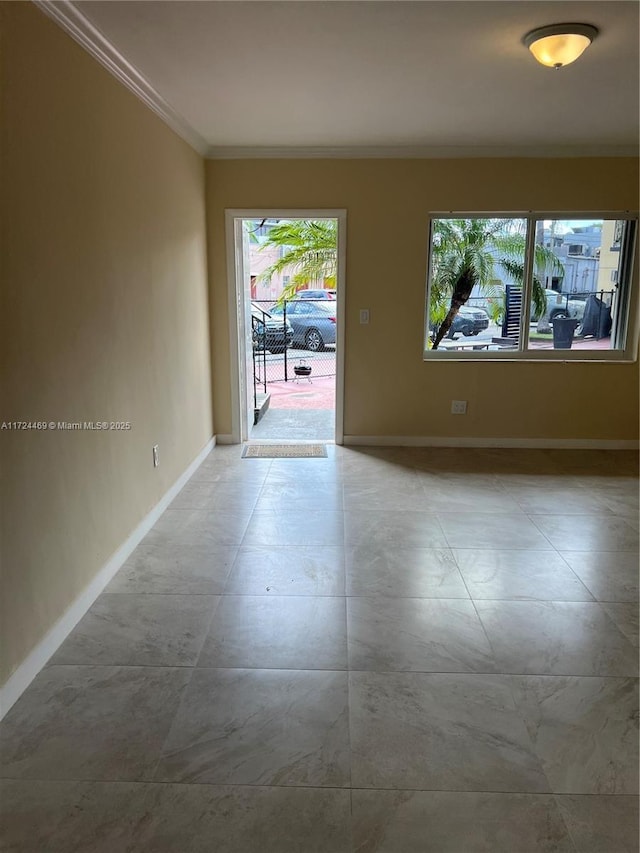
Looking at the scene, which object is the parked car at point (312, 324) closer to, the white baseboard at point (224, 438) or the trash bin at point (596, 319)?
the white baseboard at point (224, 438)

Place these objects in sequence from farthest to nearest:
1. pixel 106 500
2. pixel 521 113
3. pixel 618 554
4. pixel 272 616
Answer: pixel 521 113 → pixel 618 554 → pixel 106 500 → pixel 272 616

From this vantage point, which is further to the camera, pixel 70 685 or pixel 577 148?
pixel 577 148

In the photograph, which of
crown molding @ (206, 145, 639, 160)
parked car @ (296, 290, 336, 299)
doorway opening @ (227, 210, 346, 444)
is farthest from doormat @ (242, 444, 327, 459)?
parked car @ (296, 290, 336, 299)

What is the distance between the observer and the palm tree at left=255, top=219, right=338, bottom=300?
6477 mm

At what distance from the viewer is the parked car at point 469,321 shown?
454 cm

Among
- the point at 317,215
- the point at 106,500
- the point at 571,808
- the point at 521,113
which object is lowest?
the point at 571,808

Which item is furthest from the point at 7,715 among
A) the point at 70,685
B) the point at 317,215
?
the point at 317,215

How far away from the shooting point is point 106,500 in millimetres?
2486

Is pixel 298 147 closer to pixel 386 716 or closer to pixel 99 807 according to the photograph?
pixel 386 716

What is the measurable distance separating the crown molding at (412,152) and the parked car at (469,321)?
117cm

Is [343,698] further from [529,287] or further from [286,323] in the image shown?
[286,323]

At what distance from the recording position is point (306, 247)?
6516mm

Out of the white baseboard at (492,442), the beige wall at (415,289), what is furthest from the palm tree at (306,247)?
the white baseboard at (492,442)

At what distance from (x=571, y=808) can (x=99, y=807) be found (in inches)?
48.4
